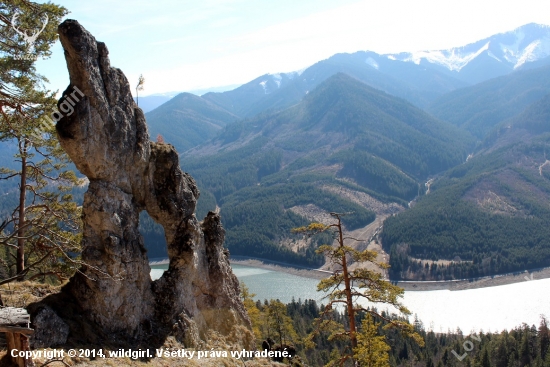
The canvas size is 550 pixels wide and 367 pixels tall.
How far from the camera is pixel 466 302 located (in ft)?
346

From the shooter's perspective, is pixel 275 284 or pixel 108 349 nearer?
pixel 108 349

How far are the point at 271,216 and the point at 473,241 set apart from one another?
280 ft

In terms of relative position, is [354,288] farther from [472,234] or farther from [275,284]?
[472,234]

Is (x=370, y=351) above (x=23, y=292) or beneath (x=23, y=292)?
beneath

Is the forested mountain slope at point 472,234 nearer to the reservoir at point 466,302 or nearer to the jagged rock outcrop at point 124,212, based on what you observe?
the reservoir at point 466,302

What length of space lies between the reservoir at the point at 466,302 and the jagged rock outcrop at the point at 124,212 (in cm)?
6557

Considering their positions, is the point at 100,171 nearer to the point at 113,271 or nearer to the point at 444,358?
the point at 113,271

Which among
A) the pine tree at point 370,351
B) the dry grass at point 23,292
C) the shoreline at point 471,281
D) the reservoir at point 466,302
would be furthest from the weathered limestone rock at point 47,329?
the shoreline at point 471,281

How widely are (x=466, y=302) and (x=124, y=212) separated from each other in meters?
107

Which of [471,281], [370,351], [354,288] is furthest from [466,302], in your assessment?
[354,288]

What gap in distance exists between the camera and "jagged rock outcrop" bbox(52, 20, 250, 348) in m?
15.8

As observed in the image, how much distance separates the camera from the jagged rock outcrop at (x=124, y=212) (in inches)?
622

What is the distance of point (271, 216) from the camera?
196500 mm

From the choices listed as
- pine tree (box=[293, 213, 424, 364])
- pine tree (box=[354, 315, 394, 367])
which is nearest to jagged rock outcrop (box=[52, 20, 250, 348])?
pine tree (box=[293, 213, 424, 364])
